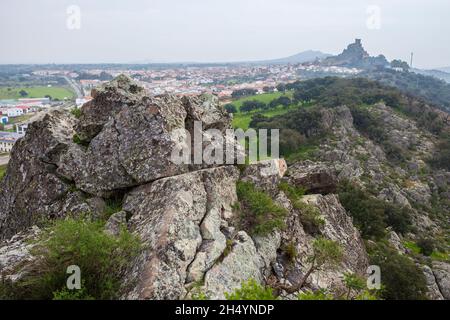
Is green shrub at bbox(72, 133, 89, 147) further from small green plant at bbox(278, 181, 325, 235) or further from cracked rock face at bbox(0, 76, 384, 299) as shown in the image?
small green plant at bbox(278, 181, 325, 235)

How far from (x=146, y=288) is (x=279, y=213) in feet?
19.5

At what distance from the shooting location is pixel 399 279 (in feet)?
75.0

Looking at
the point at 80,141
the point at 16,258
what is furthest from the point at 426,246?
the point at 16,258

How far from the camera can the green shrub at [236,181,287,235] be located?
1263 centimetres

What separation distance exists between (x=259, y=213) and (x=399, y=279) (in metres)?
14.5

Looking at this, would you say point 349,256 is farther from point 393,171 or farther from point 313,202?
point 393,171

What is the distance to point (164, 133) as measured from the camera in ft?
41.6

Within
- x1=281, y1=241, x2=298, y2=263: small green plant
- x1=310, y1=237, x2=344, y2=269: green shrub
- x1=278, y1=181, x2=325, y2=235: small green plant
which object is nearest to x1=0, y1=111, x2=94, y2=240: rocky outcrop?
x1=281, y1=241, x2=298, y2=263: small green plant

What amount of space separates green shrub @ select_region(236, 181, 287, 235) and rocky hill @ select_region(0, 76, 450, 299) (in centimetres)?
4

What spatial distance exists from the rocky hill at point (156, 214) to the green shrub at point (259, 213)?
0.04 metres

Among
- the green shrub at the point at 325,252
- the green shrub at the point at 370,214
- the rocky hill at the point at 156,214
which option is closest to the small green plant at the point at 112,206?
the rocky hill at the point at 156,214

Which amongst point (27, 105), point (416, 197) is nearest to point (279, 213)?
point (416, 197)

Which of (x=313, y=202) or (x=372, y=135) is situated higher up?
(x=313, y=202)

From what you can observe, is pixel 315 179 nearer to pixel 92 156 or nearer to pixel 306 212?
pixel 306 212
